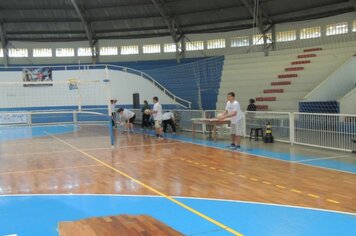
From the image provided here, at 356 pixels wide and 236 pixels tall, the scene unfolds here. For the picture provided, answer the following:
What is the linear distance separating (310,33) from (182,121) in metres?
11.7

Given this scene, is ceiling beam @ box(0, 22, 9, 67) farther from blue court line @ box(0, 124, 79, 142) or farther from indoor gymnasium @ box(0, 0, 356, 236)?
blue court line @ box(0, 124, 79, 142)

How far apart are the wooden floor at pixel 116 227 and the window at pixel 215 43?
25.1 metres

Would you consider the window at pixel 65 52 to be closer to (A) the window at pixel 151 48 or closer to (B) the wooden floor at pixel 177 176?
(A) the window at pixel 151 48

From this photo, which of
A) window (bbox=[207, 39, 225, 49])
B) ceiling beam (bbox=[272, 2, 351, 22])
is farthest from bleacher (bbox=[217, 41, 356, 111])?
window (bbox=[207, 39, 225, 49])

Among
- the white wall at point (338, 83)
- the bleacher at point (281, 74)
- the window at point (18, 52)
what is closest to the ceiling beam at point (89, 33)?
the window at point (18, 52)

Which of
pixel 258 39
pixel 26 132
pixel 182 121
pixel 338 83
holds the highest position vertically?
pixel 258 39

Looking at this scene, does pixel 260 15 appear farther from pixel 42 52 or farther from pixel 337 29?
pixel 42 52

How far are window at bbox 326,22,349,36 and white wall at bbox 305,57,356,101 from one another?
6799mm

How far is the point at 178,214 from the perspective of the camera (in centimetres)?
535

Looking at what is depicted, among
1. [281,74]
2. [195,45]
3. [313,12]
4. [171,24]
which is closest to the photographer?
[281,74]

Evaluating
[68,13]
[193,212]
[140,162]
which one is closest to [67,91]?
[68,13]

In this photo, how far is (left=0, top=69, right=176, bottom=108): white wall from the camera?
2436 centimetres

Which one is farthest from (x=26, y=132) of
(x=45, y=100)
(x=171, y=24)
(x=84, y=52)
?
(x=171, y=24)

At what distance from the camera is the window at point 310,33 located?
78.2 feet
